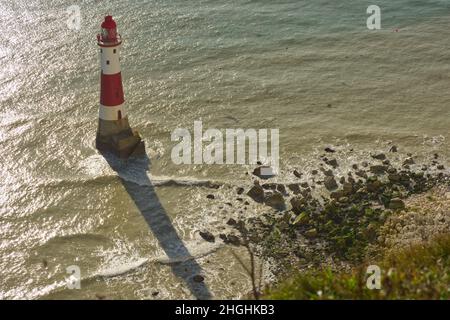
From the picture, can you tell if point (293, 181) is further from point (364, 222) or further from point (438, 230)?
point (438, 230)

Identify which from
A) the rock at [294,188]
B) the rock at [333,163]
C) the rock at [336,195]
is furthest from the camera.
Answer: the rock at [333,163]

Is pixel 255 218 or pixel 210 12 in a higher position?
pixel 210 12

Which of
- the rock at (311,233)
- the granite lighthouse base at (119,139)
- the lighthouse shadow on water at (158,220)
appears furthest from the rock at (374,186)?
the granite lighthouse base at (119,139)

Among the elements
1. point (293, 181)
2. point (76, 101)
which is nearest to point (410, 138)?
point (293, 181)

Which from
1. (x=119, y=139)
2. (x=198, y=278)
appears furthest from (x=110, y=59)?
(x=198, y=278)

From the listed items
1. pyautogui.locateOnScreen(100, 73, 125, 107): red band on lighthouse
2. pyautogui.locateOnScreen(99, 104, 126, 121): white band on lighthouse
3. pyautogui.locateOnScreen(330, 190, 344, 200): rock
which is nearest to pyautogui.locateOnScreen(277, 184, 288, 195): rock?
pyautogui.locateOnScreen(330, 190, 344, 200): rock

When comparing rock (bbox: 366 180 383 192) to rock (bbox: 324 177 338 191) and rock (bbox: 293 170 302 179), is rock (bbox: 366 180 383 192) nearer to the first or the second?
rock (bbox: 324 177 338 191)

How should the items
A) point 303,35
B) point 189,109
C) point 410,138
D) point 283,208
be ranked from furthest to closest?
1. point 303,35
2. point 189,109
3. point 410,138
4. point 283,208

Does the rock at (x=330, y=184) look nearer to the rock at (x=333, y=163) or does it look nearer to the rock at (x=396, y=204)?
the rock at (x=333, y=163)
